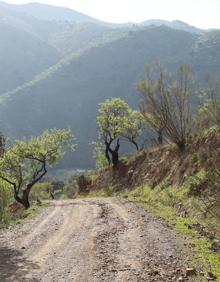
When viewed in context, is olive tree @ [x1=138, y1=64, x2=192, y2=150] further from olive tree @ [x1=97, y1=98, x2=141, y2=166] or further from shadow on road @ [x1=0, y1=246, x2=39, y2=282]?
olive tree @ [x1=97, y1=98, x2=141, y2=166]

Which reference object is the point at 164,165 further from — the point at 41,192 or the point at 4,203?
the point at 41,192

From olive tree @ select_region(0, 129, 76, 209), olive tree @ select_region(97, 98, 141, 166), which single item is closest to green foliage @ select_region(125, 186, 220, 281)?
olive tree @ select_region(0, 129, 76, 209)

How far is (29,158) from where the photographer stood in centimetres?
4919

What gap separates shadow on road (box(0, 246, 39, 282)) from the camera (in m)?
13.8

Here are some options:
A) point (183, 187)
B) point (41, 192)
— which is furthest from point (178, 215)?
point (41, 192)

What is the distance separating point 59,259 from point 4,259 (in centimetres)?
238

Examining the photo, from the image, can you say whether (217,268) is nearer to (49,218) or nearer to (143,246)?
(143,246)

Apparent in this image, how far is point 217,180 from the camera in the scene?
44.2 feet

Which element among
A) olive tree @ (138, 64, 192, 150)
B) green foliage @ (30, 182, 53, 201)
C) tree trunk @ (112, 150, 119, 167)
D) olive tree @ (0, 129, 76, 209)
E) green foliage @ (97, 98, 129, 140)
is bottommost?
green foliage @ (30, 182, 53, 201)

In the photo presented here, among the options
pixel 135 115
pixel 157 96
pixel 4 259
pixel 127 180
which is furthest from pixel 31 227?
pixel 135 115

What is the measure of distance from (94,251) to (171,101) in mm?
20832

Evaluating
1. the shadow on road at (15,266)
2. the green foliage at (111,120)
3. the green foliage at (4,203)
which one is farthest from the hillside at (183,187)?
the green foliage at (4,203)

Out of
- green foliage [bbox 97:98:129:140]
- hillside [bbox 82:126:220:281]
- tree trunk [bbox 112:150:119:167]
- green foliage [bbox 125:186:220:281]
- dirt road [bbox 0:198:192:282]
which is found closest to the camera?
dirt road [bbox 0:198:192:282]

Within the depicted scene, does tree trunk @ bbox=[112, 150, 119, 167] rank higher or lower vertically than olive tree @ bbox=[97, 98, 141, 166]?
lower
